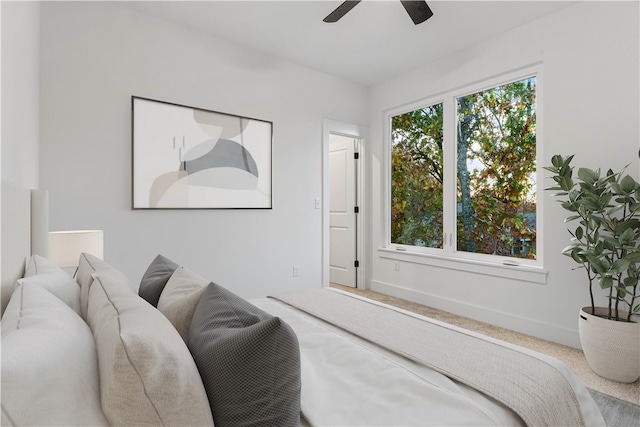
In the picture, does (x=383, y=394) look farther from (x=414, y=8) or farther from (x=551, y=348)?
(x=551, y=348)

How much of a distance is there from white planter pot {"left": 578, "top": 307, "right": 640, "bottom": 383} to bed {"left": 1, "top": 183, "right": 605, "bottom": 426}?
1.34 meters

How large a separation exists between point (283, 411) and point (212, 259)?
2635 millimetres

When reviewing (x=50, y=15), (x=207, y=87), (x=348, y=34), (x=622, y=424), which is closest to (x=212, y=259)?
(x=207, y=87)

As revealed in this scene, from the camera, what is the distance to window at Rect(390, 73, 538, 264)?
312 centimetres

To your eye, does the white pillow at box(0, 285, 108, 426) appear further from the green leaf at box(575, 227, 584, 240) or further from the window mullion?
the window mullion

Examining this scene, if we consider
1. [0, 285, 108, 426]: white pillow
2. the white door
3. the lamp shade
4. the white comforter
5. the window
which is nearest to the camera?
[0, 285, 108, 426]: white pillow

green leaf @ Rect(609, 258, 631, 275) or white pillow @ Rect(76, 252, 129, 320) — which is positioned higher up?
white pillow @ Rect(76, 252, 129, 320)

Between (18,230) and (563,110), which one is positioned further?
(563,110)

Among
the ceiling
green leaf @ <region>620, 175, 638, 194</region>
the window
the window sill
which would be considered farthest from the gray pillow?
the window

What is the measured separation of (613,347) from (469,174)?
6.21 feet

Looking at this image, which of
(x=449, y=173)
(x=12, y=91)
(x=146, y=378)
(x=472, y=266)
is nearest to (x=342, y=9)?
(x=12, y=91)

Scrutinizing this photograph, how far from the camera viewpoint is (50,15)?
97.0 inches

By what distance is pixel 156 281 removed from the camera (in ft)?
4.32

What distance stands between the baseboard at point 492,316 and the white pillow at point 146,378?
3101 mm
